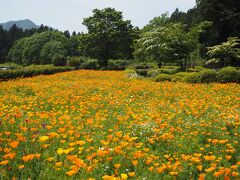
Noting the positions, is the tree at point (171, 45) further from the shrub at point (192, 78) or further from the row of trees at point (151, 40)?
the shrub at point (192, 78)

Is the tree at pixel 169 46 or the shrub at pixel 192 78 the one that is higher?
the tree at pixel 169 46

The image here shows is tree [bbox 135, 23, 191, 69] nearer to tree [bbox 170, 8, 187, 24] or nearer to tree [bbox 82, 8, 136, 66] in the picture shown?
tree [bbox 82, 8, 136, 66]

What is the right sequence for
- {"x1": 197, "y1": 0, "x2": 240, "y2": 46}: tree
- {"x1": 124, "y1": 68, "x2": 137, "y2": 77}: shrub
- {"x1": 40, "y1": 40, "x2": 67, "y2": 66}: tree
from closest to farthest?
{"x1": 124, "y1": 68, "x2": 137, "y2": 77}: shrub → {"x1": 197, "y1": 0, "x2": 240, "y2": 46}: tree → {"x1": 40, "y1": 40, "x2": 67, "y2": 66}: tree

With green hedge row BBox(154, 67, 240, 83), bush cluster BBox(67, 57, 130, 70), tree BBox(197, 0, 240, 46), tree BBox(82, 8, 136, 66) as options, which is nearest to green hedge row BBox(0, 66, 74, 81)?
bush cluster BBox(67, 57, 130, 70)

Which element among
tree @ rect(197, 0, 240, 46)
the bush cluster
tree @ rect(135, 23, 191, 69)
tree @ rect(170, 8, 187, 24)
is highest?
tree @ rect(170, 8, 187, 24)

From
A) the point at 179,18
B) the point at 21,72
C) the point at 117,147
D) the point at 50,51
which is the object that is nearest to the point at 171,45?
the point at 21,72

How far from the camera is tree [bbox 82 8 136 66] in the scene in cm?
5494

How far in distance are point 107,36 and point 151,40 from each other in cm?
2294

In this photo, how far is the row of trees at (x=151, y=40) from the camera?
32656 mm

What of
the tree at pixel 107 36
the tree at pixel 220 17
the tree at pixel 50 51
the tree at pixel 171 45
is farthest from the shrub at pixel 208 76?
the tree at pixel 50 51

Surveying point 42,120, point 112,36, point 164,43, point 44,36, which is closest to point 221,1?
point 164,43

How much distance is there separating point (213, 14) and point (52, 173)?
1615 inches

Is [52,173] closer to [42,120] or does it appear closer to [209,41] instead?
[42,120]

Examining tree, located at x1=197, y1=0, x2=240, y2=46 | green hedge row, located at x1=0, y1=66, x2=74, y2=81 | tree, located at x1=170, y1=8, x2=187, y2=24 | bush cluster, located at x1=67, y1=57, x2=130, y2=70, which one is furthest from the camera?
tree, located at x1=170, y1=8, x2=187, y2=24
